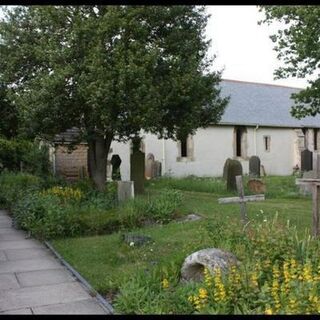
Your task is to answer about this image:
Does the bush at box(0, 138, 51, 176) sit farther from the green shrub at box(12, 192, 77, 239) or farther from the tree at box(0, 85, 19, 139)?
the green shrub at box(12, 192, 77, 239)

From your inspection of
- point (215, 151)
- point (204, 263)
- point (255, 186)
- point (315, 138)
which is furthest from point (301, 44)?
point (315, 138)

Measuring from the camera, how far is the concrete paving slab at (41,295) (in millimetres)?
6042

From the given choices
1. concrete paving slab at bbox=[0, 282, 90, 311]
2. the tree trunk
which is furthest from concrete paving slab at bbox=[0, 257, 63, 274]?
the tree trunk

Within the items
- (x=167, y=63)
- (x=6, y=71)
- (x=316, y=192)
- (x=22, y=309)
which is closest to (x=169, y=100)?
(x=167, y=63)

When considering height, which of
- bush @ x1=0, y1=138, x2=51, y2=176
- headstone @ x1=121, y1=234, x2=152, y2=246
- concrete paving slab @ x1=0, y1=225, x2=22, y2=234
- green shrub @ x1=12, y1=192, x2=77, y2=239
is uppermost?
bush @ x1=0, y1=138, x2=51, y2=176

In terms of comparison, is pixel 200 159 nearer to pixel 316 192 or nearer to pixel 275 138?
pixel 275 138

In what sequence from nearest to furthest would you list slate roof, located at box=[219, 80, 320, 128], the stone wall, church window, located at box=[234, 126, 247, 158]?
the stone wall → church window, located at box=[234, 126, 247, 158] → slate roof, located at box=[219, 80, 320, 128]

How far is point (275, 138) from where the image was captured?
37.5m

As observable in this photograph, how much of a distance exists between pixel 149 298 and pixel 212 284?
2.46 feet

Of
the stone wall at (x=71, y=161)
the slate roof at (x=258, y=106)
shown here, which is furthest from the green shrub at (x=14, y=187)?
the slate roof at (x=258, y=106)

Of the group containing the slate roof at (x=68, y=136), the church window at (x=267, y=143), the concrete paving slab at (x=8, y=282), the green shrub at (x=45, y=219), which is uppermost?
the church window at (x=267, y=143)

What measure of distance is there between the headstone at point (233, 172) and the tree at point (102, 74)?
10.6 feet

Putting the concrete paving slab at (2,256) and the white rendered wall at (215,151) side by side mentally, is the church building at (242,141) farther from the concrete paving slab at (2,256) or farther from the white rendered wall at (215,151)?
the concrete paving slab at (2,256)

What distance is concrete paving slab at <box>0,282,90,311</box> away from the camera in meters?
6.04
